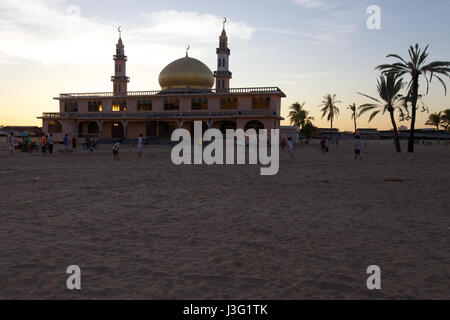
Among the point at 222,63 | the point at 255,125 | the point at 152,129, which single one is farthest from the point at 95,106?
the point at 255,125

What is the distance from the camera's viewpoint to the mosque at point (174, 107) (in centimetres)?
4888

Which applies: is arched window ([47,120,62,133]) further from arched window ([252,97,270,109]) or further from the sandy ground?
the sandy ground

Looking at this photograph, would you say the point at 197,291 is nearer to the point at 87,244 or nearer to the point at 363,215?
the point at 87,244

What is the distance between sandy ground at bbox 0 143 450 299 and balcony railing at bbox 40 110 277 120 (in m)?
37.3

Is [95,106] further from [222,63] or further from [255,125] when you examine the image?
[255,125]

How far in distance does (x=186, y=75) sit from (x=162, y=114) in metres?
7.17

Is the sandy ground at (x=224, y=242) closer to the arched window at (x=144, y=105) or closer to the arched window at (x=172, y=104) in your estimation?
the arched window at (x=172, y=104)

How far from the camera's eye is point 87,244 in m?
5.53

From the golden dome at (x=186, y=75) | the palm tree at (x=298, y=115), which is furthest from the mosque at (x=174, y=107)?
the palm tree at (x=298, y=115)

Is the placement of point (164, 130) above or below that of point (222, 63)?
below

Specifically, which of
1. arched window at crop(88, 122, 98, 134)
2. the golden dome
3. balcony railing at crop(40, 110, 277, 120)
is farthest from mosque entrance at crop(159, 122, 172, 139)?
arched window at crop(88, 122, 98, 134)

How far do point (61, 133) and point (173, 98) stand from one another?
18751mm

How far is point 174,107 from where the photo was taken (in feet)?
171

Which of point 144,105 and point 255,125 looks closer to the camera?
point 255,125
